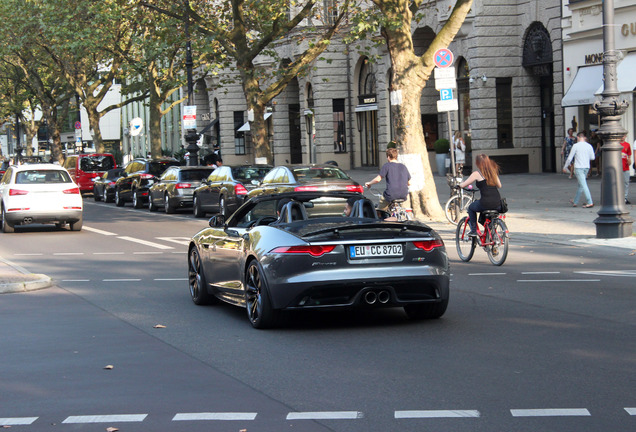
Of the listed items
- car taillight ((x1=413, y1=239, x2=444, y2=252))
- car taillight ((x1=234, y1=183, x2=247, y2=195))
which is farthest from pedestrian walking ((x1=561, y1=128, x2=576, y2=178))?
car taillight ((x1=413, y1=239, x2=444, y2=252))

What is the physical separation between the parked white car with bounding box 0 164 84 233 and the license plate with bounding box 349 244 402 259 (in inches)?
622

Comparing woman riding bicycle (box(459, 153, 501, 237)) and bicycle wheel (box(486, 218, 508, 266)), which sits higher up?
woman riding bicycle (box(459, 153, 501, 237))

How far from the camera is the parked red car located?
44.2 metres

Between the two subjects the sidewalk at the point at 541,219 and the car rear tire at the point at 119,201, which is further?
the car rear tire at the point at 119,201

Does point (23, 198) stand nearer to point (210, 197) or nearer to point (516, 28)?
point (210, 197)

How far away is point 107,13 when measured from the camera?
3606 cm

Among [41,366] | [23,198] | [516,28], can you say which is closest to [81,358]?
[41,366]

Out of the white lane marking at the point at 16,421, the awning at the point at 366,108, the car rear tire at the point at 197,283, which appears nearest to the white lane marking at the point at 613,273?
the car rear tire at the point at 197,283

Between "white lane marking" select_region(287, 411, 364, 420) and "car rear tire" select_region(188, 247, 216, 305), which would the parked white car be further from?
"white lane marking" select_region(287, 411, 364, 420)

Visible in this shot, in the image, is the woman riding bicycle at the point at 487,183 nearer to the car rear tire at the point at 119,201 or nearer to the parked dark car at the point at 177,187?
the parked dark car at the point at 177,187

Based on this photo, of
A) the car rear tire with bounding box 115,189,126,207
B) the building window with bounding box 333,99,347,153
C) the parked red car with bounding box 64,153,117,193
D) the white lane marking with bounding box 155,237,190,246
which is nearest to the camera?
the white lane marking with bounding box 155,237,190,246

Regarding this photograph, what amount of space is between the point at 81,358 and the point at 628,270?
7804 millimetres

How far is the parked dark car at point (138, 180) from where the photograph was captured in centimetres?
3388

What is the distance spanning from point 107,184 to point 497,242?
86.4 feet
